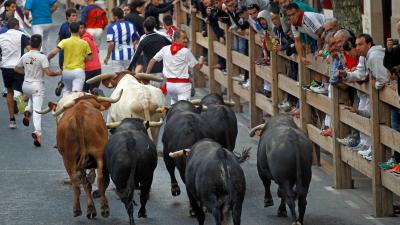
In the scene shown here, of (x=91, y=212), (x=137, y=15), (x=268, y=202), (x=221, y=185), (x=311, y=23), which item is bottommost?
(x=268, y=202)

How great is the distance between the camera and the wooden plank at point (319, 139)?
61.2 feet

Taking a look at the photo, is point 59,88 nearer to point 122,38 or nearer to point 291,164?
point 122,38

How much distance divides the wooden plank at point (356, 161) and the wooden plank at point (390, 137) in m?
0.67

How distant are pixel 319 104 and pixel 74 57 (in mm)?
→ 4633

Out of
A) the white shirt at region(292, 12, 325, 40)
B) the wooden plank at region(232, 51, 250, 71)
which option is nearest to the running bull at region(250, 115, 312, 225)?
the white shirt at region(292, 12, 325, 40)

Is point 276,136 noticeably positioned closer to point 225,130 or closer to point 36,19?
point 225,130

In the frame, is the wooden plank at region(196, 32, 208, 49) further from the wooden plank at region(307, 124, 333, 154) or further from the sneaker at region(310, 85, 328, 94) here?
the sneaker at region(310, 85, 328, 94)

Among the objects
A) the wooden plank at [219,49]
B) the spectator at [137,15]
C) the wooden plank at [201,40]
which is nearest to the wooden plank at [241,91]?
the wooden plank at [219,49]

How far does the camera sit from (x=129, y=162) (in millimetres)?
15414

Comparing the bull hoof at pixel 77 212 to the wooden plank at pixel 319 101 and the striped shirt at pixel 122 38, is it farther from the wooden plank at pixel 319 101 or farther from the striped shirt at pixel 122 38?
the striped shirt at pixel 122 38

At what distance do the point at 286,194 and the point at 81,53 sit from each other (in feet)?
23.9

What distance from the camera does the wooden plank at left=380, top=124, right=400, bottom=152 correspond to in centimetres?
1567

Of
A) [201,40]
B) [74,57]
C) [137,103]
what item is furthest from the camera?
[201,40]

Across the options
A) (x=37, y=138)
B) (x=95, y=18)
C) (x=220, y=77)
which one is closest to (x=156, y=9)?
(x=95, y=18)
